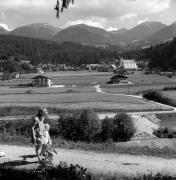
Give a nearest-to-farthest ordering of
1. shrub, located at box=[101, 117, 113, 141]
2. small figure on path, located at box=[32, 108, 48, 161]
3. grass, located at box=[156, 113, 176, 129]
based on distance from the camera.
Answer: small figure on path, located at box=[32, 108, 48, 161] < shrub, located at box=[101, 117, 113, 141] < grass, located at box=[156, 113, 176, 129]

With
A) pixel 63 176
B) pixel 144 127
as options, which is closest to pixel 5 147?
pixel 63 176

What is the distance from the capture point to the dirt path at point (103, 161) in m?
11.2

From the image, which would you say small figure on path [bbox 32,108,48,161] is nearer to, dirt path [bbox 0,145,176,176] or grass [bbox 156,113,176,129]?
dirt path [bbox 0,145,176,176]

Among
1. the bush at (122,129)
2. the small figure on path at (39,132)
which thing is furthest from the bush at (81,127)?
the small figure on path at (39,132)

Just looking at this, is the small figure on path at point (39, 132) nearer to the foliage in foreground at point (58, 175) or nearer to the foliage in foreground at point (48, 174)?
the foliage in foreground at point (58, 175)

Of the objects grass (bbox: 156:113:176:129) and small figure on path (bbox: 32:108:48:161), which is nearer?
small figure on path (bbox: 32:108:48:161)

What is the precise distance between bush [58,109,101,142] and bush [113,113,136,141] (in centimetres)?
165

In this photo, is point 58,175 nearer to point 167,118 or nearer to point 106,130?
point 106,130

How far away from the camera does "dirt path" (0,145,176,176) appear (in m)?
11.2

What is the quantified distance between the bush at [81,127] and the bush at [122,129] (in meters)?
1.65

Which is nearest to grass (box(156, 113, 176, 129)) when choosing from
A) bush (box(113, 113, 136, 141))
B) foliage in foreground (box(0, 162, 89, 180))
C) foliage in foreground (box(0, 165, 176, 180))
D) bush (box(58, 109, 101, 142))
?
bush (box(113, 113, 136, 141))

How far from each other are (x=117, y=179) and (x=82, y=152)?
13.7 feet

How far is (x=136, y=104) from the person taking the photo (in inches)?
2322

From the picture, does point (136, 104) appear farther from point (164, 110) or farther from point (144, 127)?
point (144, 127)
